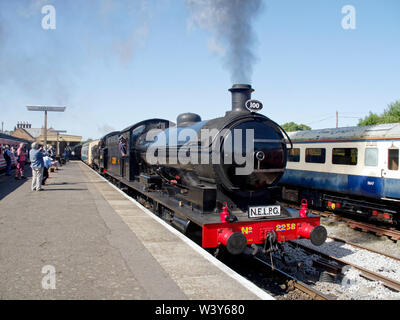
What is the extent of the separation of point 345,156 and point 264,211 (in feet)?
20.6

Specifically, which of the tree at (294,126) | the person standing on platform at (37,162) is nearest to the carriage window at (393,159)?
the person standing on platform at (37,162)

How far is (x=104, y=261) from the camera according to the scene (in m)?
4.32

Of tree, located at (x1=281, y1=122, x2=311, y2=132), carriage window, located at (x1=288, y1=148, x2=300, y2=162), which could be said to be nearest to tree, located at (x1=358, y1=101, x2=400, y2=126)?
carriage window, located at (x1=288, y1=148, x2=300, y2=162)

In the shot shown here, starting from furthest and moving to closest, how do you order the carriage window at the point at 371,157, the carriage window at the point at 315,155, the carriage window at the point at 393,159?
1. the carriage window at the point at 315,155
2. the carriage window at the point at 371,157
3. the carriage window at the point at 393,159

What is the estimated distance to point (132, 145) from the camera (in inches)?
407

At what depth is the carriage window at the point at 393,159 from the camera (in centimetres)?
887

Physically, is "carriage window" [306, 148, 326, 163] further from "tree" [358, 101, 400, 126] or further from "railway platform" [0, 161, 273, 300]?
"tree" [358, 101, 400, 126]

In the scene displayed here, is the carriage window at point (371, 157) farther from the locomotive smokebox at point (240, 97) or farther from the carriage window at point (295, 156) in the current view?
the locomotive smokebox at point (240, 97)

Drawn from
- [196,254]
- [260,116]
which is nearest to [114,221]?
[196,254]

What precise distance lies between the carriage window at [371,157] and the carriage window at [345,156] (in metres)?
0.41

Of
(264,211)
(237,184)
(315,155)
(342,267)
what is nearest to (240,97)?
(237,184)
